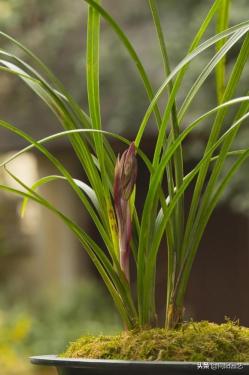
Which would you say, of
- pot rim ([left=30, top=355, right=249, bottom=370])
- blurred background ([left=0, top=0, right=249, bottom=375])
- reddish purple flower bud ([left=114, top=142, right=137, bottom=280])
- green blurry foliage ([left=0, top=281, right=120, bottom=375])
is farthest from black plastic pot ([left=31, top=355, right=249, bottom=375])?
green blurry foliage ([left=0, top=281, right=120, bottom=375])

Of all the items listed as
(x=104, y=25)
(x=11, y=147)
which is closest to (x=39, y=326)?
(x=11, y=147)

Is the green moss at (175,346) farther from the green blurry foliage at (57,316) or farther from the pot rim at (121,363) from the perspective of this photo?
the green blurry foliage at (57,316)

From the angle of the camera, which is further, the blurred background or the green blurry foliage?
the green blurry foliage

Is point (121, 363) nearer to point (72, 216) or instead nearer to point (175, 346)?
point (175, 346)

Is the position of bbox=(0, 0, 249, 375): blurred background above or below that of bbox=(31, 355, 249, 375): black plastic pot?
above

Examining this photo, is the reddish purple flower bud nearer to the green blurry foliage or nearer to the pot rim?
the pot rim

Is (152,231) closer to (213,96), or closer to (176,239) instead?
(176,239)

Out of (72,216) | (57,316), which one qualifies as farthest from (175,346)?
(72,216)
